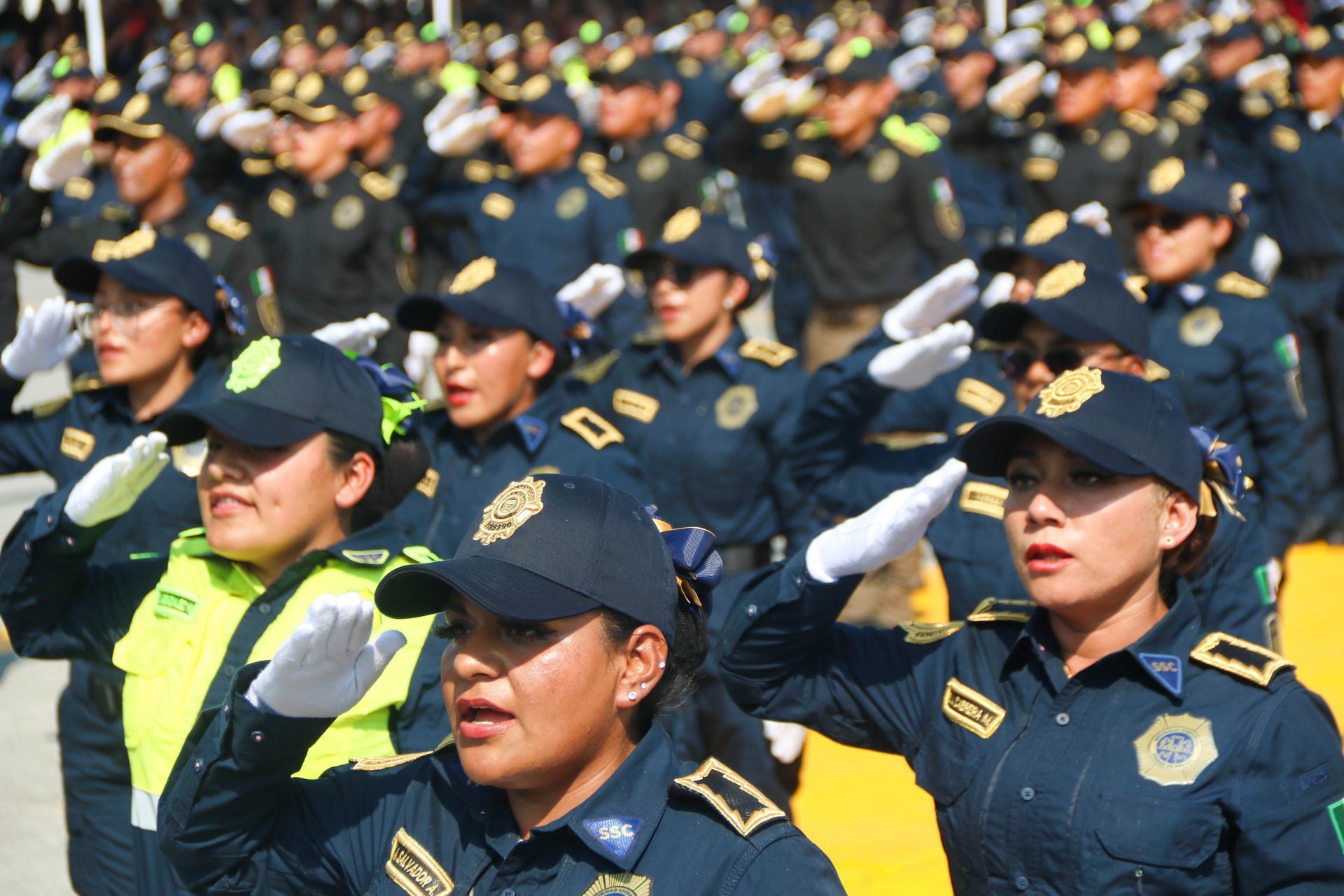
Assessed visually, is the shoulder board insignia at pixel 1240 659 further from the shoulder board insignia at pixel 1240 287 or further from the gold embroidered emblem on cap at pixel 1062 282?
the shoulder board insignia at pixel 1240 287

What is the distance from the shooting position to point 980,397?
523 cm

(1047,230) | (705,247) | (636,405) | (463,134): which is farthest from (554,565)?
(463,134)

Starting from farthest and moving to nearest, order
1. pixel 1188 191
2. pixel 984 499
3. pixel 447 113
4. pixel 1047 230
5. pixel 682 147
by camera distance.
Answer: pixel 447 113 < pixel 682 147 < pixel 1188 191 < pixel 1047 230 < pixel 984 499

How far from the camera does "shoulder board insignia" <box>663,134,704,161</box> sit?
11445mm

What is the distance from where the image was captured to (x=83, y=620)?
3543 mm

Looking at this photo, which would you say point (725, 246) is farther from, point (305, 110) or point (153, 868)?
point (305, 110)

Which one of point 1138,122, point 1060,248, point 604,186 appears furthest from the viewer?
point 1138,122

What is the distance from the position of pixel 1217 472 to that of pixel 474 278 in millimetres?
2630

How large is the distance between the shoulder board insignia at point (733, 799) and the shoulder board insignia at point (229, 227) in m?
6.27

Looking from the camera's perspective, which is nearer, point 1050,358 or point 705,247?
point 1050,358

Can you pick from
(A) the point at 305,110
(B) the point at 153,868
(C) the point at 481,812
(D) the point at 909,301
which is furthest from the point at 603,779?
(A) the point at 305,110

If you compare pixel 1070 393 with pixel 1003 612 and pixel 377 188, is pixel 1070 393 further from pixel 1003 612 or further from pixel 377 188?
pixel 377 188

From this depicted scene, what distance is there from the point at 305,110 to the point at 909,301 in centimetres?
615

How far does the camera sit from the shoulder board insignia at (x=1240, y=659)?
277 cm
